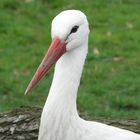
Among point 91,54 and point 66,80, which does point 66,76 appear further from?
point 91,54

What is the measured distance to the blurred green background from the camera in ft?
20.8

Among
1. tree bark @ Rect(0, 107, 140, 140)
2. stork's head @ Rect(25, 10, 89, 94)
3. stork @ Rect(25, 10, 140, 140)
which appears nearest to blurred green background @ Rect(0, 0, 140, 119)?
tree bark @ Rect(0, 107, 140, 140)

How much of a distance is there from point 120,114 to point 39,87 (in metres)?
1.01

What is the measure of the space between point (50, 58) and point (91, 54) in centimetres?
384

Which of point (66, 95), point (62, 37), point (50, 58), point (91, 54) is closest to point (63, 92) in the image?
point (66, 95)

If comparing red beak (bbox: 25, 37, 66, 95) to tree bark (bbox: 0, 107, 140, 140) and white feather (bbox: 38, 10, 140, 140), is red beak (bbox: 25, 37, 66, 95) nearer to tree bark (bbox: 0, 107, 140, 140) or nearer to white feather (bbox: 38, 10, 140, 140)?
white feather (bbox: 38, 10, 140, 140)

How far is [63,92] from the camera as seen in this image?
3.63 metres

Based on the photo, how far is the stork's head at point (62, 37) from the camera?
11.2ft

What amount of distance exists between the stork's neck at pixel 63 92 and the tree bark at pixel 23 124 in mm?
934

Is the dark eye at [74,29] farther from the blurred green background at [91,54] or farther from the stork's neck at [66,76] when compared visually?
the blurred green background at [91,54]

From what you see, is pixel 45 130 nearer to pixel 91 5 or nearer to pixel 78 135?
pixel 78 135

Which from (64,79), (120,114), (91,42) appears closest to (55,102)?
(64,79)

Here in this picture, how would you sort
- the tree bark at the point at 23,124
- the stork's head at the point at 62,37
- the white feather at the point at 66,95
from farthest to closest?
the tree bark at the point at 23,124, the white feather at the point at 66,95, the stork's head at the point at 62,37

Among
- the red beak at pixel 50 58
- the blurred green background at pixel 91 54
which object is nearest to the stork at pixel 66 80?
the red beak at pixel 50 58
